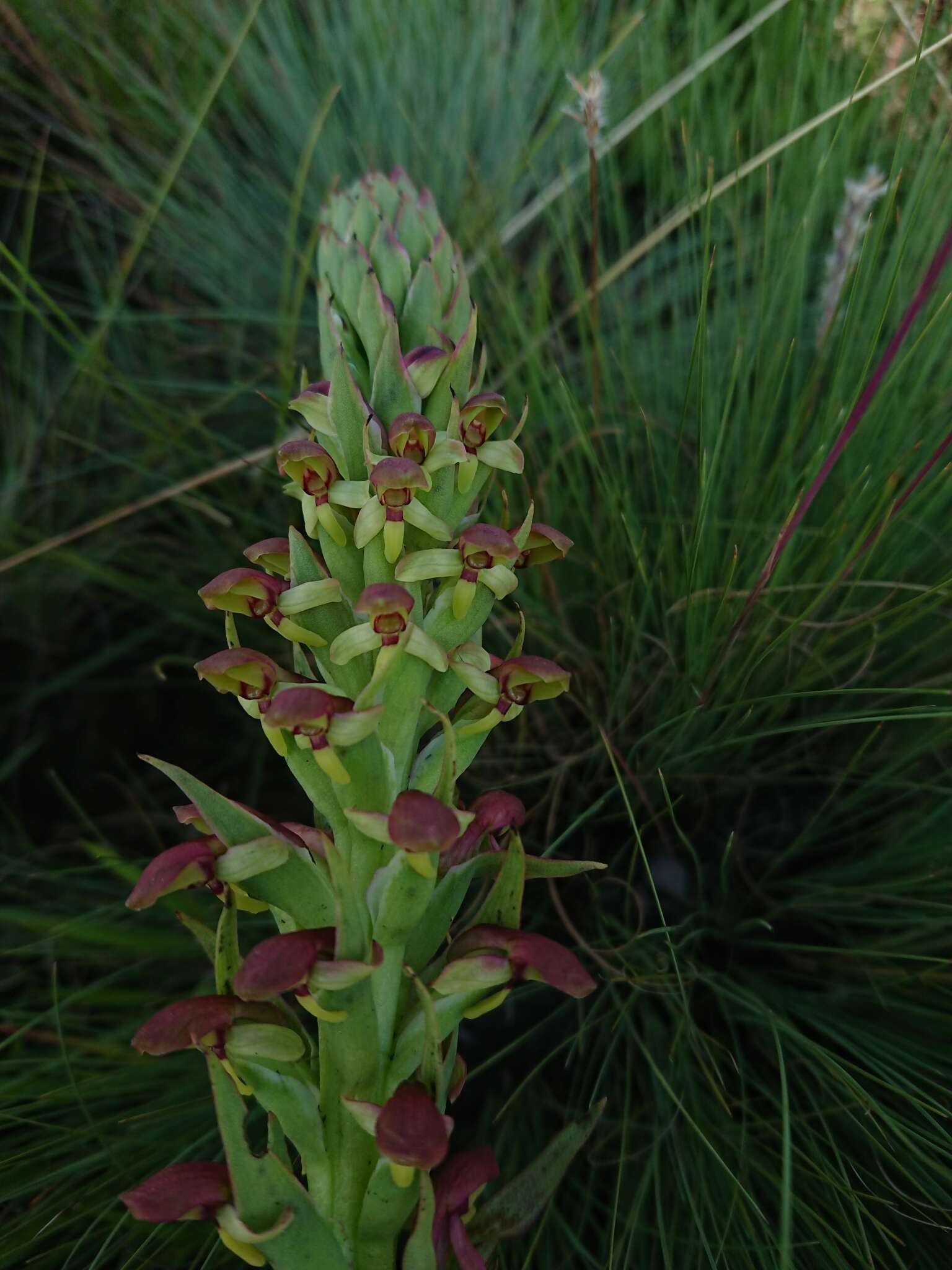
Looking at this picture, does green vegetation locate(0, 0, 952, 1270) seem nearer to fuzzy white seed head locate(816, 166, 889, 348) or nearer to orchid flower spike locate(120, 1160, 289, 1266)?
fuzzy white seed head locate(816, 166, 889, 348)

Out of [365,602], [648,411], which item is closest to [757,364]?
[648,411]

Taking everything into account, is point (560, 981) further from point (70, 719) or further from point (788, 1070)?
point (70, 719)

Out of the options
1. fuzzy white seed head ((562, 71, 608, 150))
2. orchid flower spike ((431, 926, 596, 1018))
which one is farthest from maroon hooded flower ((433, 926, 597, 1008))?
fuzzy white seed head ((562, 71, 608, 150))

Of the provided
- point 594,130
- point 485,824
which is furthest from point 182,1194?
point 594,130

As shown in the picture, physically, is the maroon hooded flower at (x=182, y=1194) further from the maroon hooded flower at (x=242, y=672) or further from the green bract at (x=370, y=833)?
the maroon hooded flower at (x=242, y=672)

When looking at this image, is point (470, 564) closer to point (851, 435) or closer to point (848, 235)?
point (851, 435)

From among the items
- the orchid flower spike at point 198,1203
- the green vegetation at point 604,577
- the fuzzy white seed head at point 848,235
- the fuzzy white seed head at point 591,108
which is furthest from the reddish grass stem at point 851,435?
the orchid flower spike at point 198,1203
